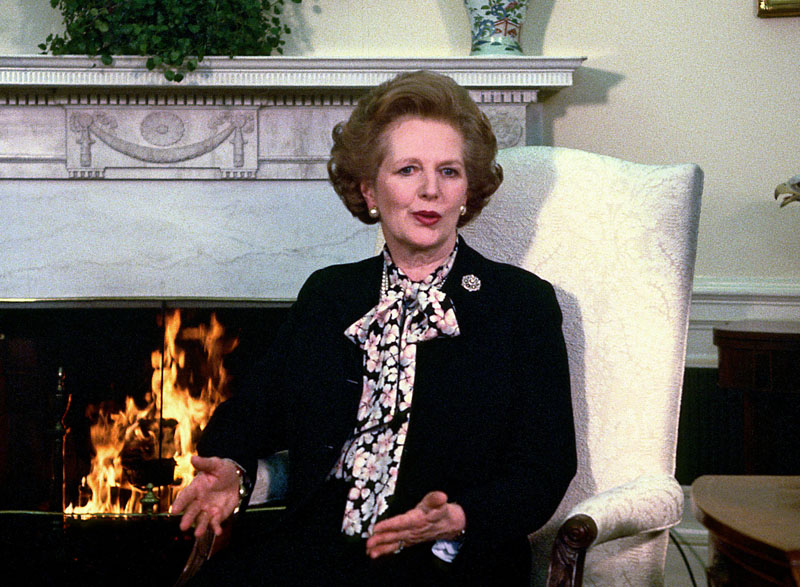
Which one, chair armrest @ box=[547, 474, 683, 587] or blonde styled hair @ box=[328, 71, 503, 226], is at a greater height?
blonde styled hair @ box=[328, 71, 503, 226]

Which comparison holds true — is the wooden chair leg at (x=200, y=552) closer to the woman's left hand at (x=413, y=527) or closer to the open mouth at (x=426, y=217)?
the woman's left hand at (x=413, y=527)

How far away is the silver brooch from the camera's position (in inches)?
59.8

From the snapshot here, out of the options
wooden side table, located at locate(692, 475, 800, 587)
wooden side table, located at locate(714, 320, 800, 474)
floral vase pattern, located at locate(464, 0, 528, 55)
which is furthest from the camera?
floral vase pattern, located at locate(464, 0, 528, 55)

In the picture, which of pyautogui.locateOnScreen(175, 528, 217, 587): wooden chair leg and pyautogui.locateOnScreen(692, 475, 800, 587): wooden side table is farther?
pyautogui.locateOnScreen(175, 528, 217, 587): wooden chair leg

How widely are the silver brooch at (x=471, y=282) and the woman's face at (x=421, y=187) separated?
65 millimetres

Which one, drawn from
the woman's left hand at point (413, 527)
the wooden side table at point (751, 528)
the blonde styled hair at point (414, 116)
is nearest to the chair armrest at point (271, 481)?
the woman's left hand at point (413, 527)

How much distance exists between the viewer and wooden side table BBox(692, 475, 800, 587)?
3.56ft

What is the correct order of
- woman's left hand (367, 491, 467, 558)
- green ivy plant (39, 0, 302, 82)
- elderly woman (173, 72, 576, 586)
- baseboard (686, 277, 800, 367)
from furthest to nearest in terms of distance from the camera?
1. baseboard (686, 277, 800, 367)
2. green ivy plant (39, 0, 302, 82)
3. elderly woman (173, 72, 576, 586)
4. woman's left hand (367, 491, 467, 558)

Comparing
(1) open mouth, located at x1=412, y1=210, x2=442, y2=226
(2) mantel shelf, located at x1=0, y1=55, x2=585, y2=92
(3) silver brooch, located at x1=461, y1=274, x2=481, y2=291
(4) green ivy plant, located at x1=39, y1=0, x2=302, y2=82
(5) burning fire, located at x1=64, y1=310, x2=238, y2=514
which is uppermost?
(4) green ivy plant, located at x1=39, y1=0, x2=302, y2=82

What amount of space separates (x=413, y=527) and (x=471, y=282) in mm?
469

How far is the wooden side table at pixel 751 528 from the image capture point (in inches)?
42.7

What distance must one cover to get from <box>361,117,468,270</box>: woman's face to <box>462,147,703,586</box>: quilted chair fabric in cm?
26

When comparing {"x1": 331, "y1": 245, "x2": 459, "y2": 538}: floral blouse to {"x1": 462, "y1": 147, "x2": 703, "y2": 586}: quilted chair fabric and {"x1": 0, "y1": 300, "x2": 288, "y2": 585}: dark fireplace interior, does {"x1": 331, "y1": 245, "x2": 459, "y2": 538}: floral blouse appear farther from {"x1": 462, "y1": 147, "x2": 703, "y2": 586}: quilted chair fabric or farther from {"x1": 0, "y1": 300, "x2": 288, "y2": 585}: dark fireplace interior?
{"x1": 0, "y1": 300, "x2": 288, "y2": 585}: dark fireplace interior

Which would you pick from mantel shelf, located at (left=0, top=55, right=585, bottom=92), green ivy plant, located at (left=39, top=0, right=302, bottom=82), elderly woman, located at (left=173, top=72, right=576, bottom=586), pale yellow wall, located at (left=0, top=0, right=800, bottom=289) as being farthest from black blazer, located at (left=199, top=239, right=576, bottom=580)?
pale yellow wall, located at (left=0, top=0, right=800, bottom=289)
